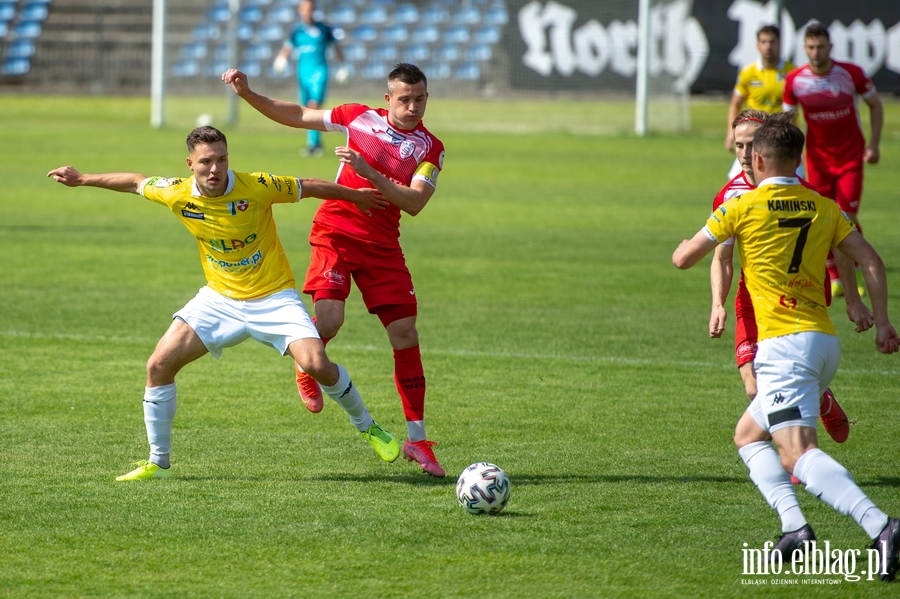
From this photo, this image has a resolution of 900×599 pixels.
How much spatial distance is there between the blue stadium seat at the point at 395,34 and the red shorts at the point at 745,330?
102 ft

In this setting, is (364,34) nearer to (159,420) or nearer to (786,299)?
(159,420)

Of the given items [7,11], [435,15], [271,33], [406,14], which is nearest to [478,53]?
[435,15]

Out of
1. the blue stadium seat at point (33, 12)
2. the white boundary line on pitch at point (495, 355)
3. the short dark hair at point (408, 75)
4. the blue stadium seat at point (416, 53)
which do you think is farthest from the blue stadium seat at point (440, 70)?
the short dark hair at point (408, 75)

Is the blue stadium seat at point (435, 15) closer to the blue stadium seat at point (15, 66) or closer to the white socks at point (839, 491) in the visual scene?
the blue stadium seat at point (15, 66)

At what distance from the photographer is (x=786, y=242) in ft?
15.3

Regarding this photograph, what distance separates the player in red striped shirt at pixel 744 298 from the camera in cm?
536

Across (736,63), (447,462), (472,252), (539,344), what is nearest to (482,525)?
(447,462)

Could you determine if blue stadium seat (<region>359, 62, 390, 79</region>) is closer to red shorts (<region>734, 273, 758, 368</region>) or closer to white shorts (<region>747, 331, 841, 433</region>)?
red shorts (<region>734, 273, 758, 368</region>)

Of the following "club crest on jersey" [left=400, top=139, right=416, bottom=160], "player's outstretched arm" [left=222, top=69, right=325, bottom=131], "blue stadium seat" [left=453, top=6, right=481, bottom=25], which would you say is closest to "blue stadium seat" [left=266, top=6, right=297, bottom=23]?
"blue stadium seat" [left=453, top=6, right=481, bottom=25]

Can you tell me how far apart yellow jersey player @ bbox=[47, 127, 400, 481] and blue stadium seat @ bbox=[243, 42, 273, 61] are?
101 ft

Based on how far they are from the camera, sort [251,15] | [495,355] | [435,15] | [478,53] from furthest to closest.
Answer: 1. [251,15]
2. [435,15]
3. [478,53]
4. [495,355]

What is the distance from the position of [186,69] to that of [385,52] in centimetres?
613

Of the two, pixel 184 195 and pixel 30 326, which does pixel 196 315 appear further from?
pixel 30 326

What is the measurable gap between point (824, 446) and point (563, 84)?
26.5 m
